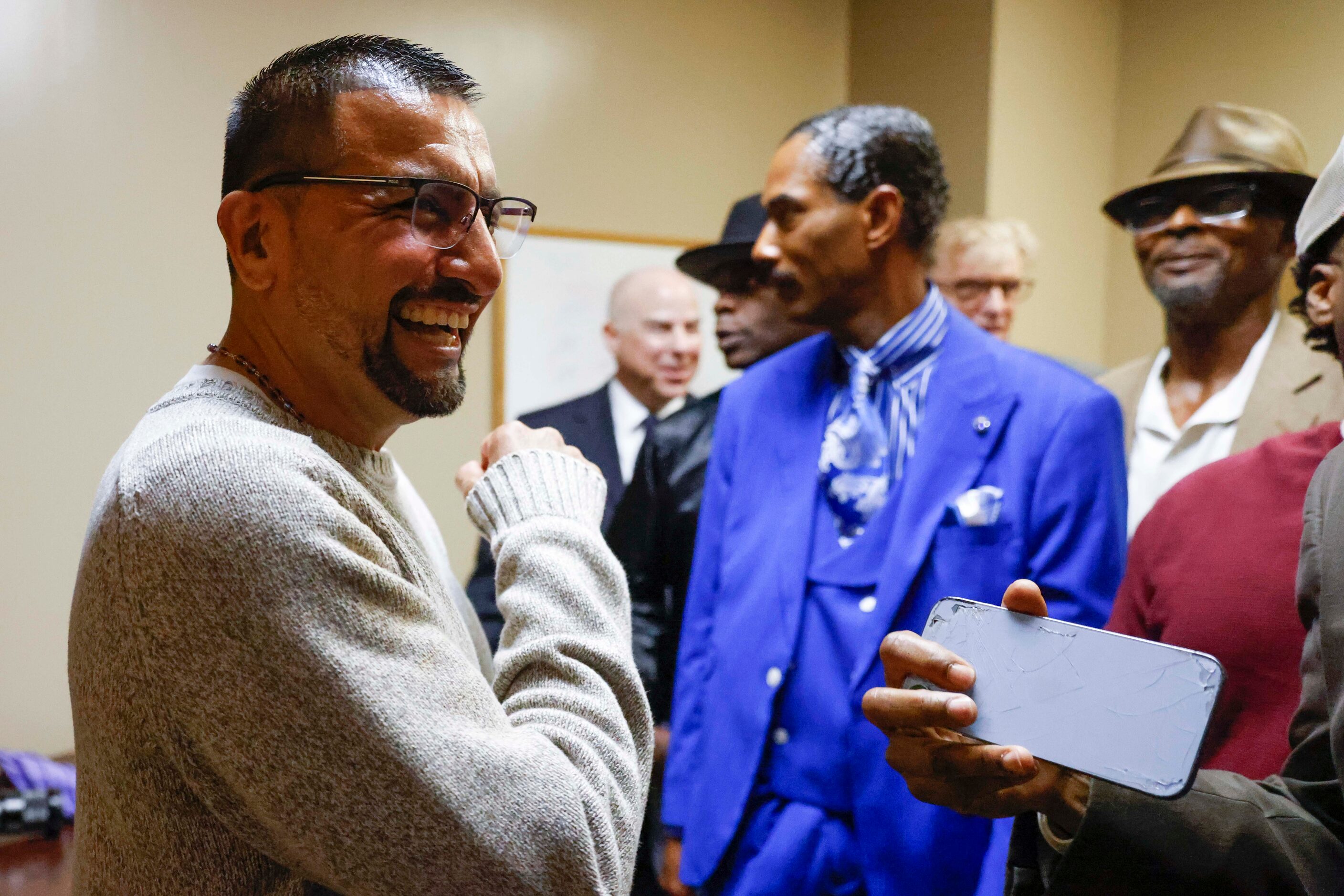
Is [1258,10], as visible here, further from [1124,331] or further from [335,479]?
[335,479]

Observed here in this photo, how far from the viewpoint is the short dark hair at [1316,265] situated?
1.24 meters

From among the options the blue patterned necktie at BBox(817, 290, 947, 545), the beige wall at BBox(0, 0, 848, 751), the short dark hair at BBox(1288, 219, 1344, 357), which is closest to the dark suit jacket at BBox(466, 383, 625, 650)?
the beige wall at BBox(0, 0, 848, 751)

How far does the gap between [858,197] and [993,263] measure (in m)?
1.68

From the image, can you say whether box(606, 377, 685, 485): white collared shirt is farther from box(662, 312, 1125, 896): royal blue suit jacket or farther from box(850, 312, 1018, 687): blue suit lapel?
box(850, 312, 1018, 687): blue suit lapel

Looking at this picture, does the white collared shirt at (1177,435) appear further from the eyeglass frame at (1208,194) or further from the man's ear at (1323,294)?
the man's ear at (1323,294)

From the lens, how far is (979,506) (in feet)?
5.60

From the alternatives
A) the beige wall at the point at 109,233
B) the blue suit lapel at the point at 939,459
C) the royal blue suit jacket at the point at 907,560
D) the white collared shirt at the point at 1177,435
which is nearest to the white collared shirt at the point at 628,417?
the beige wall at the point at 109,233

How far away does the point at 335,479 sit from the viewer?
36.8 inches

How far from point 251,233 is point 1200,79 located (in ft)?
13.4

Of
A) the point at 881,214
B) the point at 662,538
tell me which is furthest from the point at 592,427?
the point at 881,214

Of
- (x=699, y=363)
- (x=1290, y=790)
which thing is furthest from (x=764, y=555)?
(x=699, y=363)

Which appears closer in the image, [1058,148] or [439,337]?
[439,337]

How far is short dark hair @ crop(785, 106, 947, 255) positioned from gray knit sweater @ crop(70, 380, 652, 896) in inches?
53.7

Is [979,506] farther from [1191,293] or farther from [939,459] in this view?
[1191,293]
